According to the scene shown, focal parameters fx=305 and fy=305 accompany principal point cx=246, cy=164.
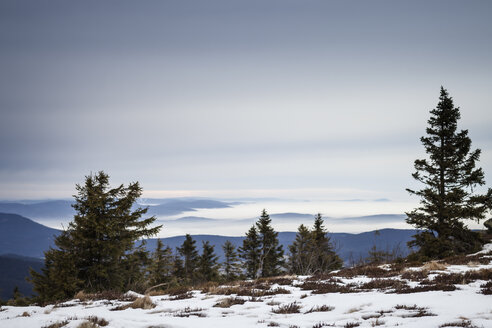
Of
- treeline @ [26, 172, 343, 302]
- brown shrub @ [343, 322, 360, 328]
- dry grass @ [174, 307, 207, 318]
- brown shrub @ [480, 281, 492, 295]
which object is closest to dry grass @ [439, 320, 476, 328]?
brown shrub @ [343, 322, 360, 328]

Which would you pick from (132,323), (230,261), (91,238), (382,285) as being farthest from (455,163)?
(230,261)

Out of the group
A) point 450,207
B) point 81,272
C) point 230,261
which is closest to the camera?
point 81,272

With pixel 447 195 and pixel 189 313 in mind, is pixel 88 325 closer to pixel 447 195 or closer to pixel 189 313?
pixel 189 313

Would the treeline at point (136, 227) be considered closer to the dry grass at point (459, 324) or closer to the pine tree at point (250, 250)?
the dry grass at point (459, 324)

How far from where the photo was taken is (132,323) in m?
6.33

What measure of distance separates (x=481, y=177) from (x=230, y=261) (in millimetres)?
45184

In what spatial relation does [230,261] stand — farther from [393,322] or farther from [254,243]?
[393,322]

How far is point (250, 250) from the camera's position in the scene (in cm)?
4797

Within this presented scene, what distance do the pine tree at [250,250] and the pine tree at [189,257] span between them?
445 inches

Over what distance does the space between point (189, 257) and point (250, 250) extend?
13.7 meters

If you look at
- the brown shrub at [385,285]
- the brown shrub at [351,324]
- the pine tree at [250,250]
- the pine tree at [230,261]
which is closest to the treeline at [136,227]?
the brown shrub at [385,285]

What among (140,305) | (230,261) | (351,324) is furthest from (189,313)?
(230,261)

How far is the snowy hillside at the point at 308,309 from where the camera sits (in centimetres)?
576

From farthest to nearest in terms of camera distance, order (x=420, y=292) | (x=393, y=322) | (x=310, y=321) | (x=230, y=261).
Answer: (x=230, y=261), (x=420, y=292), (x=310, y=321), (x=393, y=322)
